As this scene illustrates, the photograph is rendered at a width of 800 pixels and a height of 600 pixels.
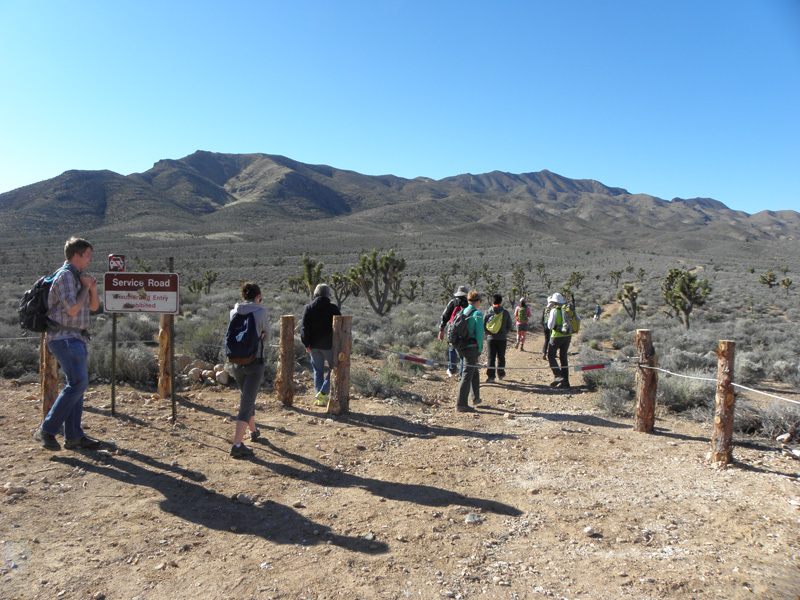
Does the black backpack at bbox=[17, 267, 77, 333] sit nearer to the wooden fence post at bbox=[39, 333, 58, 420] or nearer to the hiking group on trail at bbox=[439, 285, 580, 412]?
the wooden fence post at bbox=[39, 333, 58, 420]

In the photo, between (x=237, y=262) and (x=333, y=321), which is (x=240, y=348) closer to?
(x=333, y=321)

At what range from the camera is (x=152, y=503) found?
4.10m

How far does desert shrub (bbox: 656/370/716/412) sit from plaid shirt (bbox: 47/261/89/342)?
7.85 meters

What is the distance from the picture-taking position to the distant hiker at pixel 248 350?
5051mm

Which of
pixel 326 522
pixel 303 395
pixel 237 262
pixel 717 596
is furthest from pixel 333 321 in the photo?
pixel 237 262

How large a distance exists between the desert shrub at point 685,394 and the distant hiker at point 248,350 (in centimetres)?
613

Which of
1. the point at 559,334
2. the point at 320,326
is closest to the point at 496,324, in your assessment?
the point at 559,334

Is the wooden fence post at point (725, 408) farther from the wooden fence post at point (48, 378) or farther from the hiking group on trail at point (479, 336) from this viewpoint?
the wooden fence post at point (48, 378)

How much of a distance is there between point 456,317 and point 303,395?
276 centimetres

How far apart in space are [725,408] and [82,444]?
663 cm

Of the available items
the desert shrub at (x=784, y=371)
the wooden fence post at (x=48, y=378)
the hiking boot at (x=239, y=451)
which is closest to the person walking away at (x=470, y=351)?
the hiking boot at (x=239, y=451)

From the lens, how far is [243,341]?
→ 5.02 meters

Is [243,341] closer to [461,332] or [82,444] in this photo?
[82,444]

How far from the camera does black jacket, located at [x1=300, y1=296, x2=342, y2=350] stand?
22.9 ft
